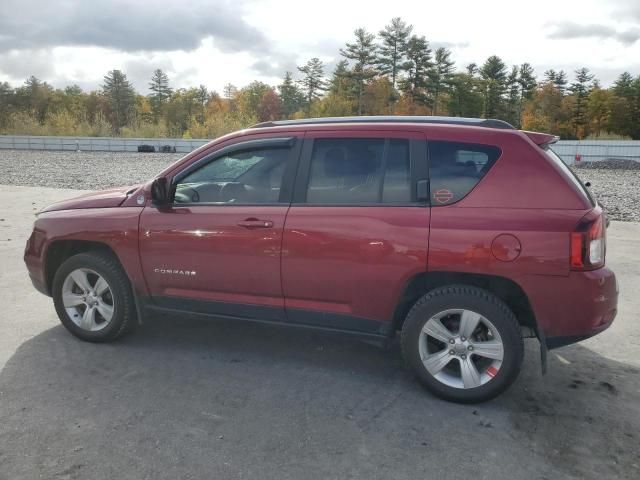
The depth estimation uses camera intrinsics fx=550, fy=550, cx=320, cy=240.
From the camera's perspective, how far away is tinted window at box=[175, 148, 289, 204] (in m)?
4.08

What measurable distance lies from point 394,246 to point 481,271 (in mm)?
571

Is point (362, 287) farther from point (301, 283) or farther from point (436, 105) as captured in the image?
point (436, 105)

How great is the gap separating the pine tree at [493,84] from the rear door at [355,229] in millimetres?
77426

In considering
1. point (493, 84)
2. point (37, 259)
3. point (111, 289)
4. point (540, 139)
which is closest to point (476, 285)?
point (540, 139)

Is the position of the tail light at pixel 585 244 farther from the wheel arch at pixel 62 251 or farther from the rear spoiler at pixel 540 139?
the wheel arch at pixel 62 251

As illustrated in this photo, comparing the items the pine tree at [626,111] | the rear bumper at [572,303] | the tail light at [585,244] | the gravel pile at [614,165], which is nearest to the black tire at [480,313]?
the rear bumper at [572,303]

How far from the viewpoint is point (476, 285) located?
3.68 meters

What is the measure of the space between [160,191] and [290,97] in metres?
90.3

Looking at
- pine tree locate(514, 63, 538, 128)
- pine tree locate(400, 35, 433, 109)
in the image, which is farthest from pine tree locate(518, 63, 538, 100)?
pine tree locate(400, 35, 433, 109)

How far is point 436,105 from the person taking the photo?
7206cm

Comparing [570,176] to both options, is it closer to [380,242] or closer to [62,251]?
[380,242]

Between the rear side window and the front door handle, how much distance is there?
45.7 inches

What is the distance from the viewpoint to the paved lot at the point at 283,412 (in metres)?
2.95

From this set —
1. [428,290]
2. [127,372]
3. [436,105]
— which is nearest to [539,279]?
[428,290]
